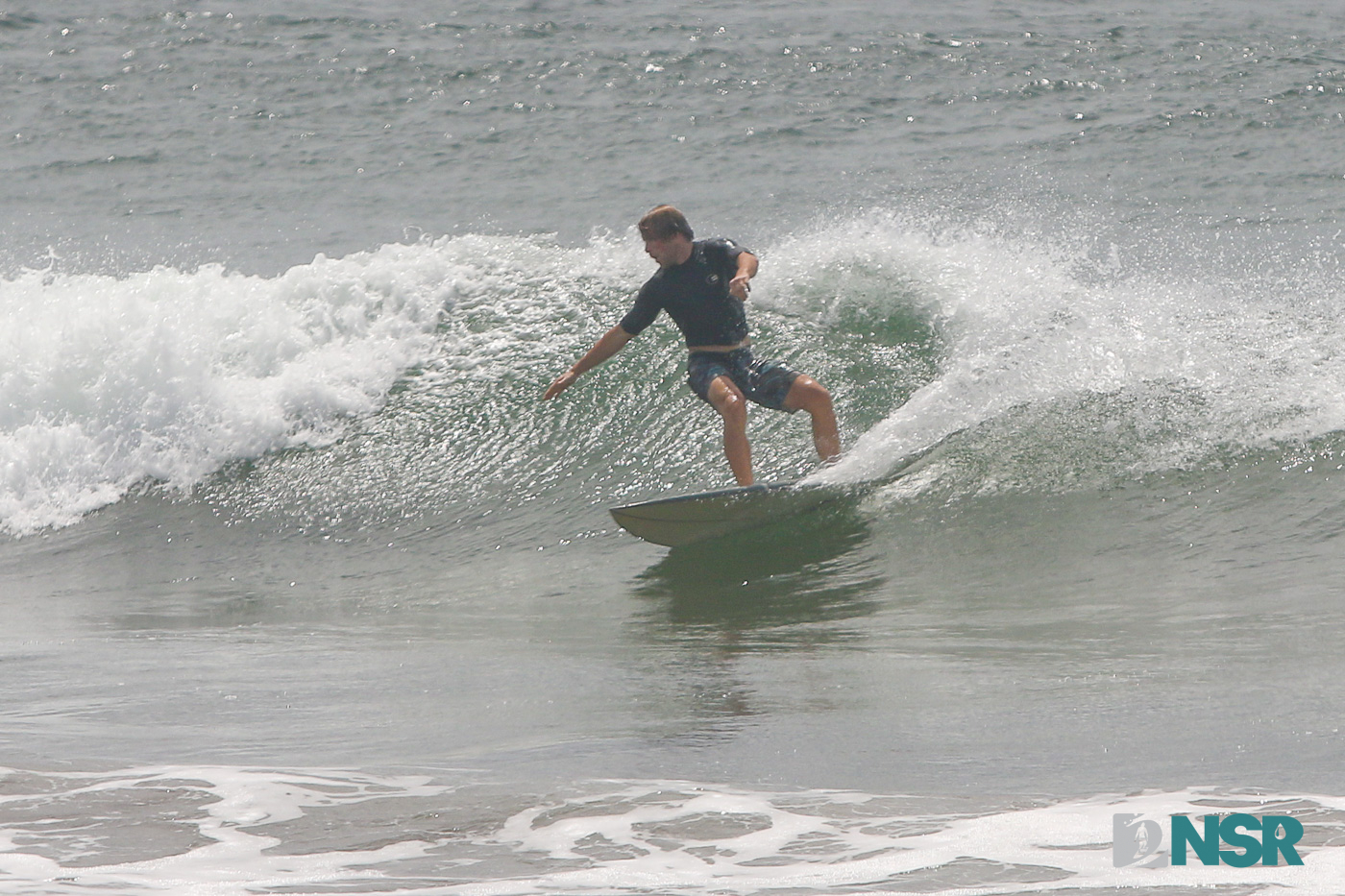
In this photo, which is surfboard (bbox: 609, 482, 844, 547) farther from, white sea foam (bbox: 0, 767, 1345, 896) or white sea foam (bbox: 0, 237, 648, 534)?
white sea foam (bbox: 0, 237, 648, 534)

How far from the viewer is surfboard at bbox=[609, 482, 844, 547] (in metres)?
6.59

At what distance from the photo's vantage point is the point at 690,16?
23609 millimetres

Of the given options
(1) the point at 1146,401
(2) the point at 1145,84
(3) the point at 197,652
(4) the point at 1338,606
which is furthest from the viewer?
(2) the point at 1145,84

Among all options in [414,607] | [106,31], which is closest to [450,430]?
[414,607]

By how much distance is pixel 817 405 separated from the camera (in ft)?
21.6

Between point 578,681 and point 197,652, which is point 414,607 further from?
point 578,681

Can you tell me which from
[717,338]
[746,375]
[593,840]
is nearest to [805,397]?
[746,375]

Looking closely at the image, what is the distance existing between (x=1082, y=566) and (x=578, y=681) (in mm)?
2575

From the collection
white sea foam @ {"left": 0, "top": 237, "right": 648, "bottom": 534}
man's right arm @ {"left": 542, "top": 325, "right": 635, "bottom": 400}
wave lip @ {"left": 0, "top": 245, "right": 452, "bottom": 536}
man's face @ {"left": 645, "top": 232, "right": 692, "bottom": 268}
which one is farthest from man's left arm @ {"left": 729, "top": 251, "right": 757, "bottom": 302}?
wave lip @ {"left": 0, "top": 245, "right": 452, "bottom": 536}

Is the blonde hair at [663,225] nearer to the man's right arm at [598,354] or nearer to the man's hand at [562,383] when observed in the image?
the man's right arm at [598,354]

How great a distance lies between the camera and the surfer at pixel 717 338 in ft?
21.1

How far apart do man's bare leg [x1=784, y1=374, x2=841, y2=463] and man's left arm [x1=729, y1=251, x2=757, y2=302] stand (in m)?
0.52

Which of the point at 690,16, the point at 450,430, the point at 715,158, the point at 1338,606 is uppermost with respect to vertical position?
the point at 690,16

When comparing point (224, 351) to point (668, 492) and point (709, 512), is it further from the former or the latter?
point (709, 512)
